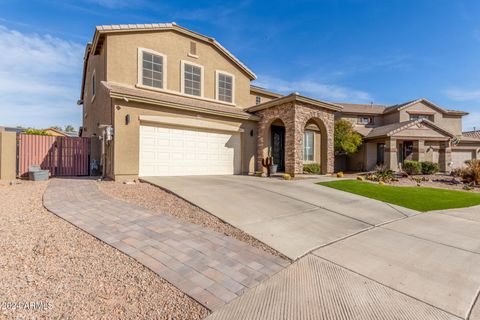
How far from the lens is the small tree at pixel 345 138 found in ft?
68.3

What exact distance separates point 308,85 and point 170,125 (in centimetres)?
1632

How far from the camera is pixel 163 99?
1142 cm

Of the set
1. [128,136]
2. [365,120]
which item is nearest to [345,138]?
[365,120]

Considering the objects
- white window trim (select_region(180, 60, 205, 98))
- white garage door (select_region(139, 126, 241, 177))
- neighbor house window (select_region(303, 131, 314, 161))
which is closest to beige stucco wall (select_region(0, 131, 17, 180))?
white garage door (select_region(139, 126, 241, 177))

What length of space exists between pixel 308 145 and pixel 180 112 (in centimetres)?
1055

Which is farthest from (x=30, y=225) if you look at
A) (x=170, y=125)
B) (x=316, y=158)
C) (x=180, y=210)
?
(x=316, y=158)

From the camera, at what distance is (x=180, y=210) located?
6.01m

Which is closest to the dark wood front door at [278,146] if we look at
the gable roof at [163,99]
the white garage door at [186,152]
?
the gable roof at [163,99]

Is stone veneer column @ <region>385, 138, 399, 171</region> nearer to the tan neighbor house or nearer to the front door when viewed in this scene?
the front door

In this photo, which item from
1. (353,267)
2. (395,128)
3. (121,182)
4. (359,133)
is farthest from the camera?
(359,133)

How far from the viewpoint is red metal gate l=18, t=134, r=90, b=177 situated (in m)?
11.3

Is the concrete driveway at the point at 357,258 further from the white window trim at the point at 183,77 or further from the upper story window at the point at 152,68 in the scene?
the white window trim at the point at 183,77

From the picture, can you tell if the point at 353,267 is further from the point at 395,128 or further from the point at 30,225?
the point at 395,128

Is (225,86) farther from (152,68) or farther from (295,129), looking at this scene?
(295,129)
